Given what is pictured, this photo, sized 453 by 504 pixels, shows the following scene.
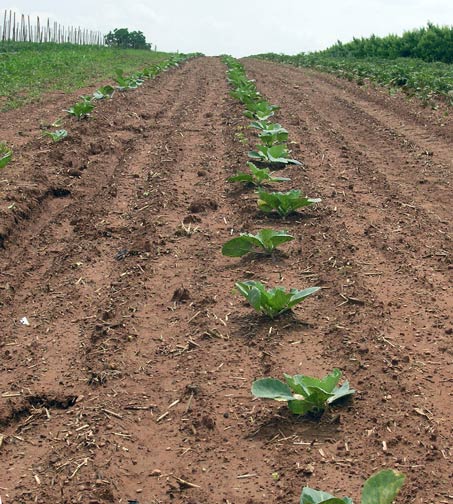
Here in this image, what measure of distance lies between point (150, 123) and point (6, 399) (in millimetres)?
8311

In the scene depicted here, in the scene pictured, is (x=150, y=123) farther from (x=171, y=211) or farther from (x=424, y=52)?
(x=424, y=52)

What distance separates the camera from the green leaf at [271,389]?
3416 millimetres

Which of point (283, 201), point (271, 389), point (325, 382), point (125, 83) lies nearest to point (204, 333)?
point (271, 389)

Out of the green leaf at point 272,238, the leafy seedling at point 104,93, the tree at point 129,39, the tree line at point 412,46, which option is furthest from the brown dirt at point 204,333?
the tree at point 129,39

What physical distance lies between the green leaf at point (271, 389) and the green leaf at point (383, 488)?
32.3 inches

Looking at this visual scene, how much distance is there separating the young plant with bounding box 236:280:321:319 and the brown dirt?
0.09m

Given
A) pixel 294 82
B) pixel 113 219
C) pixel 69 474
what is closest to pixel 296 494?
pixel 69 474

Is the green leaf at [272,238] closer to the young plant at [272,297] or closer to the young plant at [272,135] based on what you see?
the young plant at [272,297]

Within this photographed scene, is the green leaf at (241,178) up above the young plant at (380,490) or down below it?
above

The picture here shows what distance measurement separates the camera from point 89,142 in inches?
374

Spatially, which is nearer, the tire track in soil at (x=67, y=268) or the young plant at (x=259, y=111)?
the tire track in soil at (x=67, y=268)

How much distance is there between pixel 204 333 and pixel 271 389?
0.90 m

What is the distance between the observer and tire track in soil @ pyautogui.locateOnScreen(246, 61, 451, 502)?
127 inches

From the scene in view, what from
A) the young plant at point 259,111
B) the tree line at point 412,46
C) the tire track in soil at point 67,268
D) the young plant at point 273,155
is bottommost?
the tire track in soil at point 67,268
